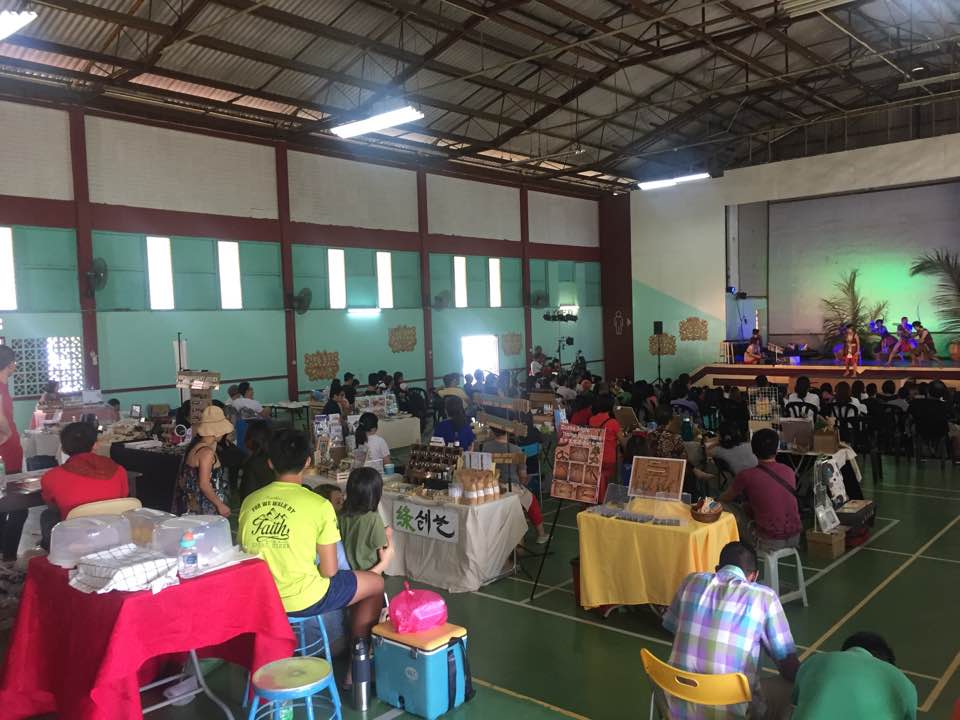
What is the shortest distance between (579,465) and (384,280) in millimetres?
10975

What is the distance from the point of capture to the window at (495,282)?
18.4 metres

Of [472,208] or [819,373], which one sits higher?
[472,208]

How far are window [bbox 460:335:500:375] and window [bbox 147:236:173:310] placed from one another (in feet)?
22.5

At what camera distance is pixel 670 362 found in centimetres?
2030

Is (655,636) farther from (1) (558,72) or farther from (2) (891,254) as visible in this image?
(2) (891,254)

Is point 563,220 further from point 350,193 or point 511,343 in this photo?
point 350,193

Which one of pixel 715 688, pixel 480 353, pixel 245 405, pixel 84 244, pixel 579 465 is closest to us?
pixel 715 688

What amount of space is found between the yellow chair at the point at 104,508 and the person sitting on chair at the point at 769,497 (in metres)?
3.93

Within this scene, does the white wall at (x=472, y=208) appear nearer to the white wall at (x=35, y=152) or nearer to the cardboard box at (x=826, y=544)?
the white wall at (x=35, y=152)

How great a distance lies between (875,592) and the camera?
5.64 metres

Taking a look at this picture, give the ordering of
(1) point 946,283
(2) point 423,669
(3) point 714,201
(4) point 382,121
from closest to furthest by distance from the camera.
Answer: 1. (2) point 423,669
2. (4) point 382,121
3. (1) point 946,283
4. (3) point 714,201

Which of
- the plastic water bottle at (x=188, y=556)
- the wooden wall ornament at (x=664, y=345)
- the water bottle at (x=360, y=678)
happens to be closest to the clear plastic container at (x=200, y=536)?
the plastic water bottle at (x=188, y=556)

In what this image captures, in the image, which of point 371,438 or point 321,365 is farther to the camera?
point 321,365

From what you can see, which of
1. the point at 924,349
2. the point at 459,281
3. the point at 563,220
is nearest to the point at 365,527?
the point at 459,281
